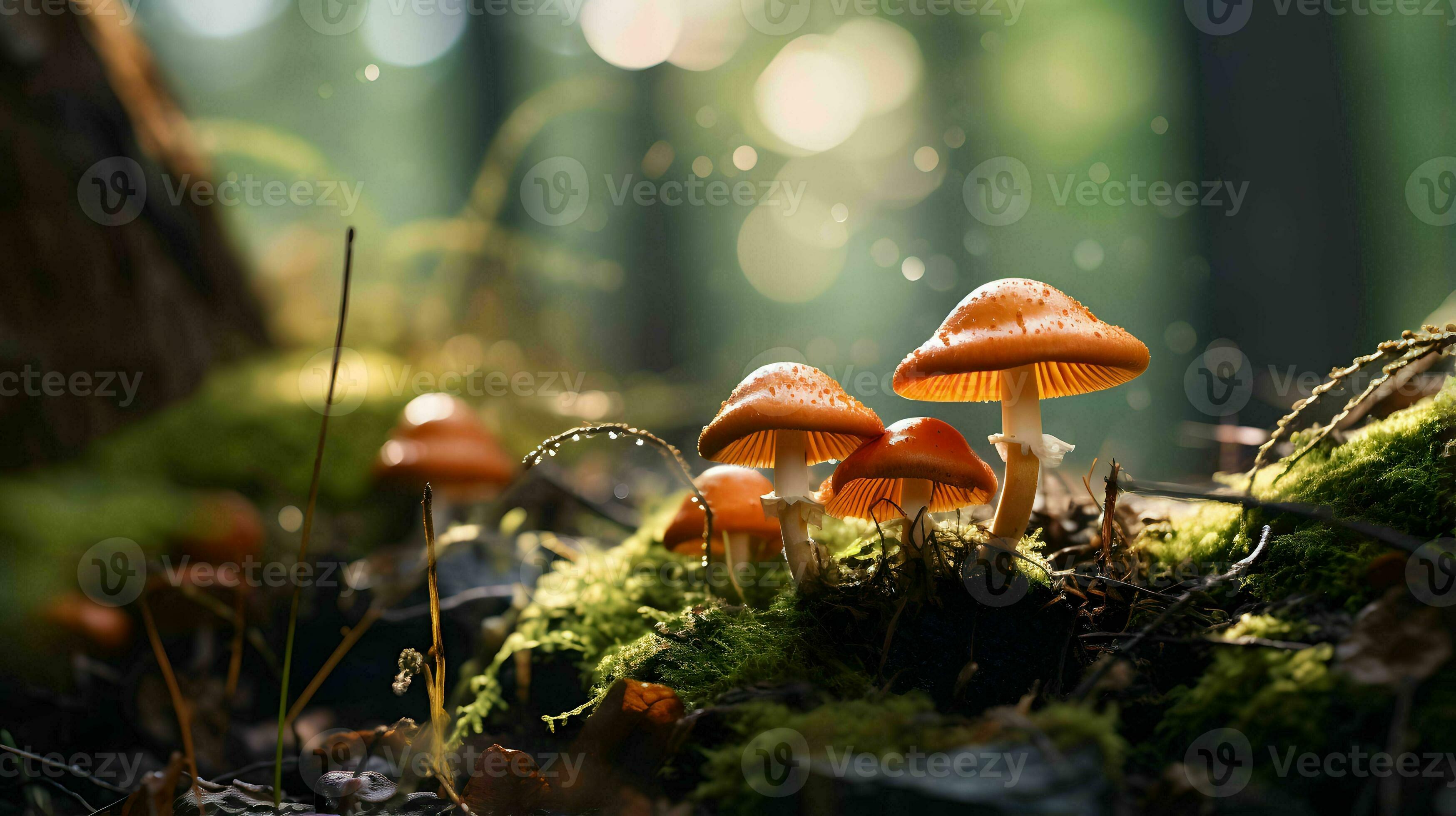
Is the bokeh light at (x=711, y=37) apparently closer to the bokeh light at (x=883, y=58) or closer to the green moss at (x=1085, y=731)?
the bokeh light at (x=883, y=58)

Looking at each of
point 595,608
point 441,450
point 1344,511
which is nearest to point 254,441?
point 441,450

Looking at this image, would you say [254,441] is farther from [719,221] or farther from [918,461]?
[719,221]

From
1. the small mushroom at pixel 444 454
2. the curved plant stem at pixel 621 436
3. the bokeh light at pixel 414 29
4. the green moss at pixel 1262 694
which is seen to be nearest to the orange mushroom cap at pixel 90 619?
the small mushroom at pixel 444 454

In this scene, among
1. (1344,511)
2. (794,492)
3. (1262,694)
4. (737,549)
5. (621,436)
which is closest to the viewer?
(1262,694)

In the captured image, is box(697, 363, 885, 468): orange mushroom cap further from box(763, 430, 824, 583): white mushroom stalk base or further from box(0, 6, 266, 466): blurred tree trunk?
box(0, 6, 266, 466): blurred tree trunk

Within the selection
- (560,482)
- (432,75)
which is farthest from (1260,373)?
(432,75)
